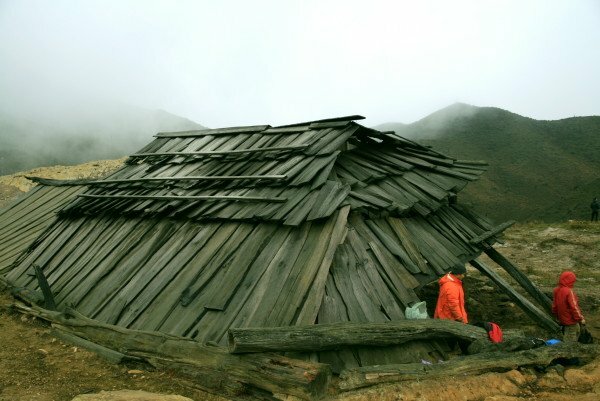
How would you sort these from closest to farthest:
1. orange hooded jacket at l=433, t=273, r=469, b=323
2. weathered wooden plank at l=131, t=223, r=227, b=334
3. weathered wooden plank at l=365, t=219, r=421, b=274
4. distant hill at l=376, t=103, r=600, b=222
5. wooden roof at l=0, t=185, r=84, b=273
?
weathered wooden plank at l=131, t=223, r=227, b=334 → orange hooded jacket at l=433, t=273, r=469, b=323 → weathered wooden plank at l=365, t=219, r=421, b=274 → wooden roof at l=0, t=185, r=84, b=273 → distant hill at l=376, t=103, r=600, b=222

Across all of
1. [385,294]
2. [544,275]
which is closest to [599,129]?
[544,275]

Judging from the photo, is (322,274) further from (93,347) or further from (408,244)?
(93,347)

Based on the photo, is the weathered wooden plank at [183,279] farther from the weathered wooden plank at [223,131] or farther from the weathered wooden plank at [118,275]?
the weathered wooden plank at [223,131]

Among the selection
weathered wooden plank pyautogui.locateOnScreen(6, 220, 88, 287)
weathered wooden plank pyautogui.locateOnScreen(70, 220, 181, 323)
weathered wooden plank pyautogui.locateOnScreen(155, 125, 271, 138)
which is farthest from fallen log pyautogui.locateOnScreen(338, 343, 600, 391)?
weathered wooden plank pyautogui.locateOnScreen(6, 220, 88, 287)

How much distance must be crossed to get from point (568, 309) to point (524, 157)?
56772 millimetres

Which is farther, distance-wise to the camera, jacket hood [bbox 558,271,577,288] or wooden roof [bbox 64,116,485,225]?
jacket hood [bbox 558,271,577,288]

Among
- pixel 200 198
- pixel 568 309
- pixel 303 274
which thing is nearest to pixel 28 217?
pixel 200 198

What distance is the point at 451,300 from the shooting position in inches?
247

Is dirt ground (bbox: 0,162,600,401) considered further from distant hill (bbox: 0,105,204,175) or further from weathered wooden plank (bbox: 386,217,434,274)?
distant hill (bbox: 0,105,204,175)

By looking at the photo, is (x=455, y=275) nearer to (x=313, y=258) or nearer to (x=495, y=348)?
(x=495, y=348)

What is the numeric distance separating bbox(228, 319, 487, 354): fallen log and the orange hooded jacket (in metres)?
1.27

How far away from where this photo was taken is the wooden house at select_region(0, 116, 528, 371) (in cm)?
550

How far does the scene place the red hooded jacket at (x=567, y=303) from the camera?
7410 millimetres

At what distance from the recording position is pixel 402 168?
29.9 feet
